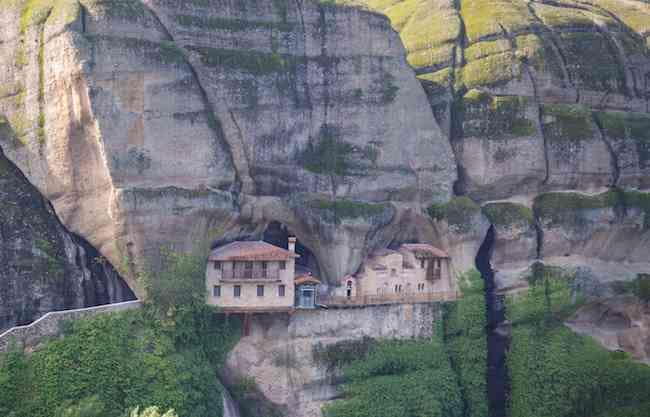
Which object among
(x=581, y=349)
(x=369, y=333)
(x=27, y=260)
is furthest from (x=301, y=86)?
(x=581, y=349)

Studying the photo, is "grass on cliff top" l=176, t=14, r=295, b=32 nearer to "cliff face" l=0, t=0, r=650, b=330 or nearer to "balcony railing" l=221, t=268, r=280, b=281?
"cliff face" l=0, t=0, r=650, b=330

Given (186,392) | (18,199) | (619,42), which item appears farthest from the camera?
(619,42)

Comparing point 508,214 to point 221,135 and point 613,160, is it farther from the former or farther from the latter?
point 221,135

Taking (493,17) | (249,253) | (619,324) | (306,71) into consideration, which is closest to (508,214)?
(619,324)

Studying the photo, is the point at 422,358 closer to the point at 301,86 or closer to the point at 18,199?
the point at 301,86

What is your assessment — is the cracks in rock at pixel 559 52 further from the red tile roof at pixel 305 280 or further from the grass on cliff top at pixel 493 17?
the red tile roof at pixel 305 280

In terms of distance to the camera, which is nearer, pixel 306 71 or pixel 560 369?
pixel 306 71

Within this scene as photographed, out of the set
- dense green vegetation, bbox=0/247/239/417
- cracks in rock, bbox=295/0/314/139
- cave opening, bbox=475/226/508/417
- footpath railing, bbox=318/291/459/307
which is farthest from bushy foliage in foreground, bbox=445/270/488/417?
dense green vegetation, bbox=0/247/239/417
